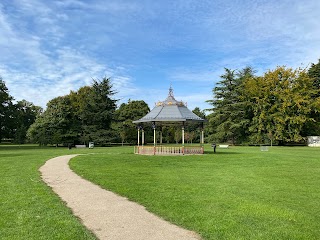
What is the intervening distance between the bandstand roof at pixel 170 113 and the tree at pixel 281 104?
24830mm

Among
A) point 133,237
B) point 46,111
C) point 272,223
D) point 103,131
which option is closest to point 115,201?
point 133,237

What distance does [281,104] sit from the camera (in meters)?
49.8

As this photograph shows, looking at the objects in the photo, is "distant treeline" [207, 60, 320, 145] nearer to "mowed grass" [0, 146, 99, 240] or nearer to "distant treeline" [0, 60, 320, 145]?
"distant treeline" [0, 60, 320, 145]

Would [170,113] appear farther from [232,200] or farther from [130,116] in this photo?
[130,116]

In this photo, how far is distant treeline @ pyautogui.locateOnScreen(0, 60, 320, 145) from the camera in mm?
49000

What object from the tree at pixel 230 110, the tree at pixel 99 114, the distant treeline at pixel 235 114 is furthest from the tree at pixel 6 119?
the tree at pixel 230 110

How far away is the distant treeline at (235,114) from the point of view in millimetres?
49000

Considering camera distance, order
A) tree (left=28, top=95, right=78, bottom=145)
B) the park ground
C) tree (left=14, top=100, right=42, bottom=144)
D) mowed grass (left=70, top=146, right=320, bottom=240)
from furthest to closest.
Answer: tree (left=14, top=100, right=42, bottom=144) → tree (left=28, top=95, right=78, bottom=145) → mowed grass (left=70, top=146, right=320, bottom=240) → the park ground

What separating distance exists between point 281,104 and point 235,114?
7.83 meters

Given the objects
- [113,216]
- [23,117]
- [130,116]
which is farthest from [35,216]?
[23,117]

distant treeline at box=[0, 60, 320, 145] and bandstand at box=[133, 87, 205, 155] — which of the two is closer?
bandstand at box=[133, 87, 205, 155]

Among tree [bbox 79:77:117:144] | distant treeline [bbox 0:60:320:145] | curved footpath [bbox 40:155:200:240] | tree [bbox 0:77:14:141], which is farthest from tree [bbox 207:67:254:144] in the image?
curved footpath [bbox 40:155:200:240]

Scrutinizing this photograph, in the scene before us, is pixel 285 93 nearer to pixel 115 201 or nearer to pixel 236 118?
pixel 236 118

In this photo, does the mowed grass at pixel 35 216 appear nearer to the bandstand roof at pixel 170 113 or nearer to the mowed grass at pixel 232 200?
the mowed grass at pixel 232 200
